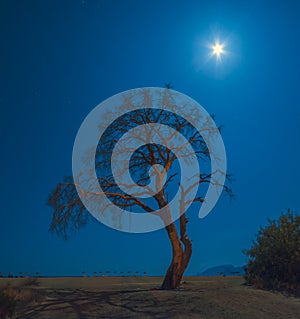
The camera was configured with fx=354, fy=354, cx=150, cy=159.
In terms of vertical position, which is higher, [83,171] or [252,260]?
[83,171]

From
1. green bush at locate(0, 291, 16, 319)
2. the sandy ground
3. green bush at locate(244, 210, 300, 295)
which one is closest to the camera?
green bush at locate(0, 291, 16, 319)

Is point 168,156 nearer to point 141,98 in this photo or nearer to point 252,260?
point 141,98

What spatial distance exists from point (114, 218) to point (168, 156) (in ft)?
12.5

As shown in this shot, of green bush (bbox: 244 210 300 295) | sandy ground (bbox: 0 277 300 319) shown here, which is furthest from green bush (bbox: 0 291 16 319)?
green bush (bbox: 244 210 300 295)

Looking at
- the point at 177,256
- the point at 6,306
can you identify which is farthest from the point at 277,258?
the point at 6,306

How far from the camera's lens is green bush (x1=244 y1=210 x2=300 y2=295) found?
14.0 m

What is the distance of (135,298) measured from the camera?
40.5ft

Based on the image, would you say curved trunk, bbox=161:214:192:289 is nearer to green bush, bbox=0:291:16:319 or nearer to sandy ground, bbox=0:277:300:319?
sandy ground, bbox=0:277:300:319

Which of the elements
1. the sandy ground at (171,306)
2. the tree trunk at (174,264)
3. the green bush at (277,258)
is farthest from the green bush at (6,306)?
the green bush at (277,258)

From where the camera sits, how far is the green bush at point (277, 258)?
45.8ft

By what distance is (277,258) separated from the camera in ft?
48.4

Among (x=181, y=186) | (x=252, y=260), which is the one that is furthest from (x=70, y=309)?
(x=252, y=260)

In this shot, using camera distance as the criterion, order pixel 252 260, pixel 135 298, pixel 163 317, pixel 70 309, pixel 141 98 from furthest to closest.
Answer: pixel 141 98, pixel 252 260, pixel 135 298, pixel 70 309, pixel 163 317

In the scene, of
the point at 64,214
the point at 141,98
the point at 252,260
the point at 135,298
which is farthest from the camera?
the point at 141,98
